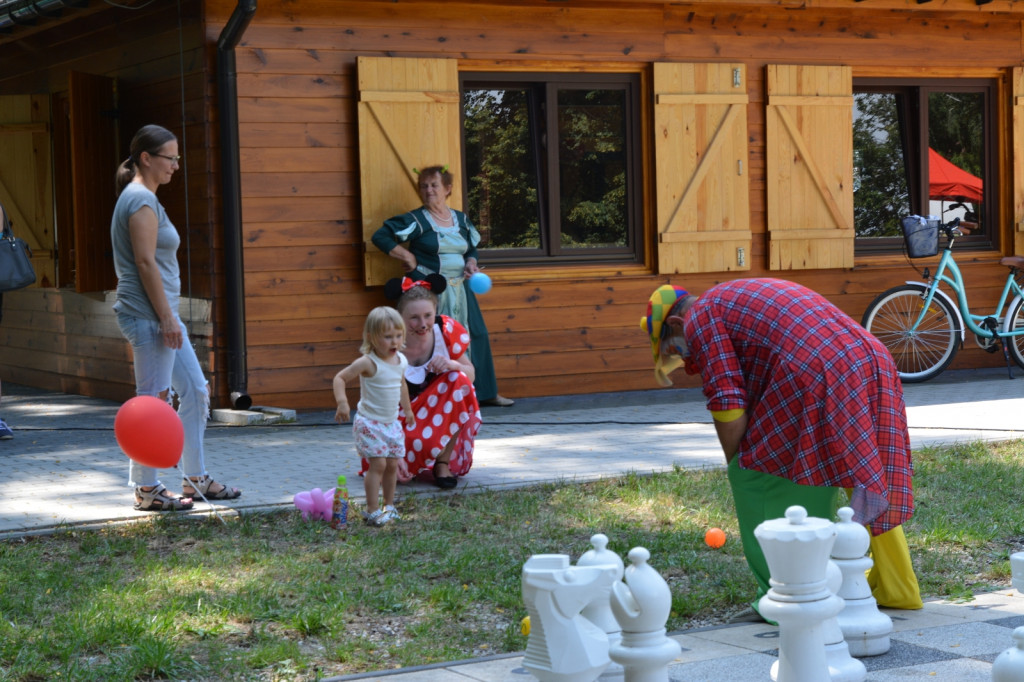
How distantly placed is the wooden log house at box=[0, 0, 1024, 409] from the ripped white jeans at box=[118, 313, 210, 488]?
3.14 meters

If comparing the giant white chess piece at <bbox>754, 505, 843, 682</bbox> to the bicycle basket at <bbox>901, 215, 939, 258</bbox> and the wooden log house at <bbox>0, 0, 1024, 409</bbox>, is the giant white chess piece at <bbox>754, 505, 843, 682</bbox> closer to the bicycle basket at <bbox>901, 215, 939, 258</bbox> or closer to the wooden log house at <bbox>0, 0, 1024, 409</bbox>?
the wooden log house at <bbox>0, 0, 1024, 409</bbox>

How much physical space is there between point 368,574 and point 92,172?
21.8 feet

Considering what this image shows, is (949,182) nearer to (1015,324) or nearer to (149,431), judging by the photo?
(1015,324)

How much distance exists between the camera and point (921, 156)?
39.5ft

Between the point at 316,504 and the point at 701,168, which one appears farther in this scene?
the point at 701,168

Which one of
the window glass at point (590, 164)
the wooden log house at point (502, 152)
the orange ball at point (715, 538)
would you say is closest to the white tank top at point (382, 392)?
the orange ball at point (715, 538)

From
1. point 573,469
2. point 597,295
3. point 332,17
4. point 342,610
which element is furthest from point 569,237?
point 342,610

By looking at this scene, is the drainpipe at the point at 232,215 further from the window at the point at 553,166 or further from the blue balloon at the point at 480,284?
the window at the point at 553,166

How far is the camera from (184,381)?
20.7 ft

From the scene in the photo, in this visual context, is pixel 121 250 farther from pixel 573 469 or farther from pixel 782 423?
pixel 782 423

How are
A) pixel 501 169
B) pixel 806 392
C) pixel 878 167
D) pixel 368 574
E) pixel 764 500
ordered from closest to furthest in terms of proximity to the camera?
pixel 806 392 → pixel 764 500 → pixel 368 574 → pixel 501 169 → pixel 878 167

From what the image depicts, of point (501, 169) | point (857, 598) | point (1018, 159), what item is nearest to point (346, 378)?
point (857, 598)

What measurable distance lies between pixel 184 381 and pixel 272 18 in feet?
13.2

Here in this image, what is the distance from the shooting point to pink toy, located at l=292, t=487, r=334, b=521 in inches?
235
